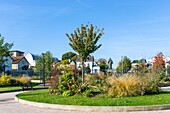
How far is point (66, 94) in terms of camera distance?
14.8m

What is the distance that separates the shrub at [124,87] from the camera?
45.4 feet

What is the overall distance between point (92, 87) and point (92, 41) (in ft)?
12.3

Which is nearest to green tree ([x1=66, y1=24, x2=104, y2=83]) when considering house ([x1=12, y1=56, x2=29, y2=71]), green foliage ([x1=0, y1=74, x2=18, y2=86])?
green foliage ([x1=0, y1=74, x2=18, y2=86])

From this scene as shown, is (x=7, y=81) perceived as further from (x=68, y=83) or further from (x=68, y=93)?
(x=68, y=93)

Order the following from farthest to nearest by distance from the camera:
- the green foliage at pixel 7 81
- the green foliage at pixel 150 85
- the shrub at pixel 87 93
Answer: the green foliage at pixel 7 81 < the green foliage at pixel 150 85 < the shrub at pixel 87 93

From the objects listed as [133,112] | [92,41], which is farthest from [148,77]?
[133,112]

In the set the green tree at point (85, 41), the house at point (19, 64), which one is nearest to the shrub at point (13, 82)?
the green tree at point (85, 41)

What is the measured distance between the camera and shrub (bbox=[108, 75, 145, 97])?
1384 cm

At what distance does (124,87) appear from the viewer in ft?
45.8

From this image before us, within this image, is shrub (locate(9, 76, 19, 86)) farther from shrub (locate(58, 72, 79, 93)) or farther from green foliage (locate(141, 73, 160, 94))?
green foliage (locate(141, 73, 160, 94))

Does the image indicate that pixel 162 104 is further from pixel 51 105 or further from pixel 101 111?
pixel 51 105

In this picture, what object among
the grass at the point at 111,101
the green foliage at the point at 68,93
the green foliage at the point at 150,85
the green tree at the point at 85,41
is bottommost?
the grass at the point at 111,101

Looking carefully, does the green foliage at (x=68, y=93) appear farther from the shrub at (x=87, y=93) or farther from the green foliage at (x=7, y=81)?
the green foliage at (x=7, y=81)

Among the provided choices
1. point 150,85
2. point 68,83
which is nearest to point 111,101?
point 68,83
